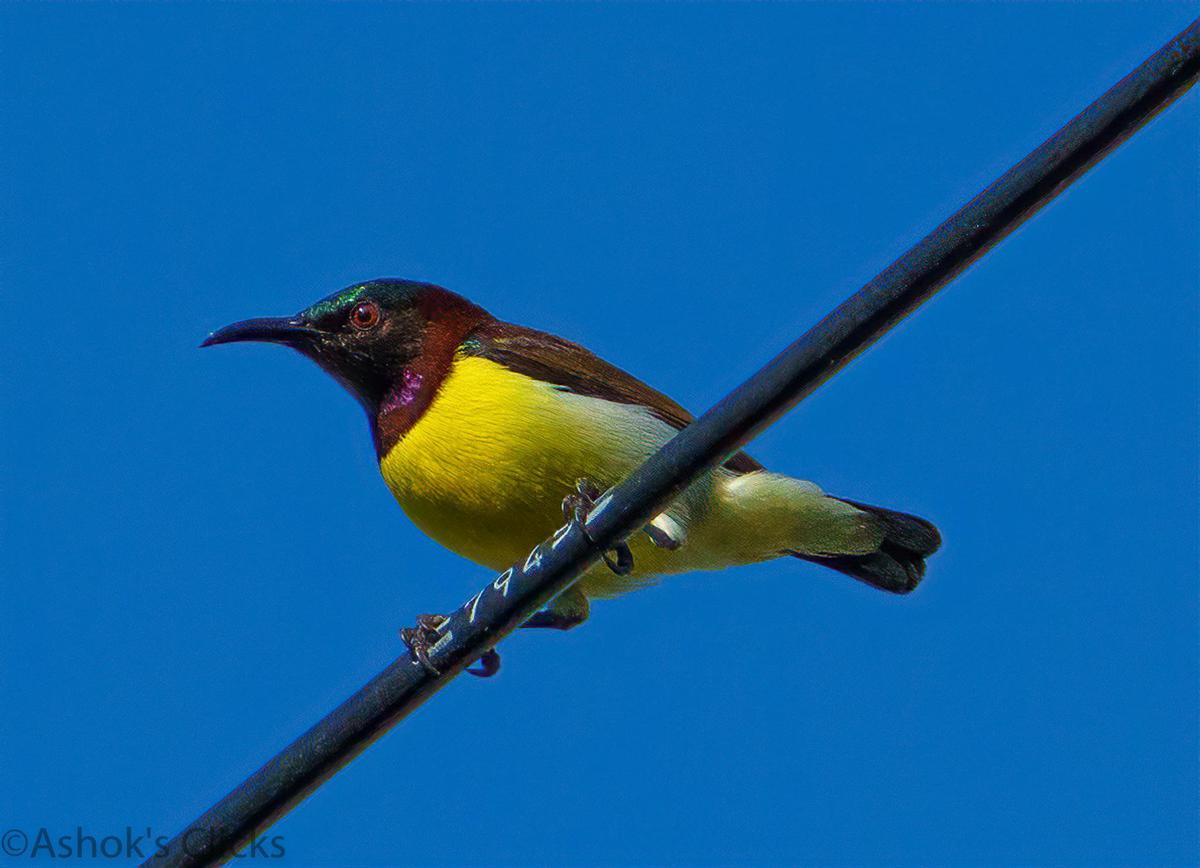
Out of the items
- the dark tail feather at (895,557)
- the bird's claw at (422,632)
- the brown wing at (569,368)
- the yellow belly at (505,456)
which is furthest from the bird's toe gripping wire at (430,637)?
the dark tail feather at (895,557)

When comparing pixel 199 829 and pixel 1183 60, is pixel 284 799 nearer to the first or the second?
pixel 199 829

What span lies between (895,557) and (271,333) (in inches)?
117

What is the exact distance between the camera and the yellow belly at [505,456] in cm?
648

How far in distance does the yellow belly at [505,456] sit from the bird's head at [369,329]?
504mm

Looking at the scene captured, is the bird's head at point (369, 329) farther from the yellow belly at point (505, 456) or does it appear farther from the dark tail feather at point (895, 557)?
the dark tail feather at point (895, 557)

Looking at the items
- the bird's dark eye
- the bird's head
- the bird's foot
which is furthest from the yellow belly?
the bird's dark eye

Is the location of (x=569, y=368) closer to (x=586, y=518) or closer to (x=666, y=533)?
(x=666, y=533)

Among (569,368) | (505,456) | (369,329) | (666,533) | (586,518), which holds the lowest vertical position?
(586,518)

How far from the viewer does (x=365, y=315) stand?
7527 mm

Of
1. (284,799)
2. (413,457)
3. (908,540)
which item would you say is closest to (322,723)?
(284,799)

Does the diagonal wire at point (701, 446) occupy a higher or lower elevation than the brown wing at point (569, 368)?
lower

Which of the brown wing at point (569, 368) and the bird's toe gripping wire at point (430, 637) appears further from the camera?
the brown wing at point (569, 368)

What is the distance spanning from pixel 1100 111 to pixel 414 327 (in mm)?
4134

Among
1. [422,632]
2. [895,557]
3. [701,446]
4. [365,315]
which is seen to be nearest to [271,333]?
[365,315]
